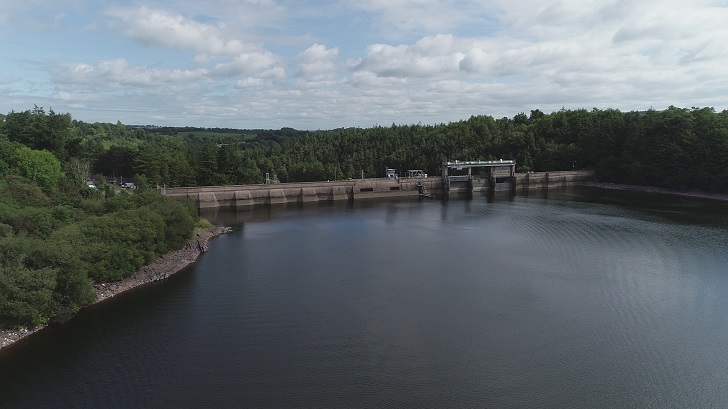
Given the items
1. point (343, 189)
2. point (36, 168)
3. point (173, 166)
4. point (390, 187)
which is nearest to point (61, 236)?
point (36, 168)

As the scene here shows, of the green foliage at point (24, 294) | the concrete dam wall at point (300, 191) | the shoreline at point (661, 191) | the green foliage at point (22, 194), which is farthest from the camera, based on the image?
the shoreline at point (661, 191)

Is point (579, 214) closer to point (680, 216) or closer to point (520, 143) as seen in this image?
point (680, 216)

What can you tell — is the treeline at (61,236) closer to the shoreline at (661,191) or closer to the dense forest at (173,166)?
the dense forest at (173,166)

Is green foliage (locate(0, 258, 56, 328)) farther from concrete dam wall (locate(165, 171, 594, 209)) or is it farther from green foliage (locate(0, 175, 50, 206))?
concrete dam wall (locate(165, 171, 594, 209))

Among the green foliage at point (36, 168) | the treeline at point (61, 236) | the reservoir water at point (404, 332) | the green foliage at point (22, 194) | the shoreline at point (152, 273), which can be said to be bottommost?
the reservoir water at point (404, 332)

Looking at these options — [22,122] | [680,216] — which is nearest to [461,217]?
[680,216]

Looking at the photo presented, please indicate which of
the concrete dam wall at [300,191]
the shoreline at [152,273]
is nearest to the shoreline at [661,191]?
the concrete dam wall at [300,191]
